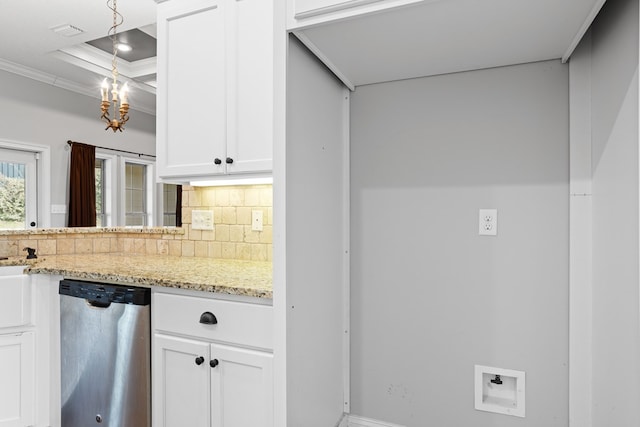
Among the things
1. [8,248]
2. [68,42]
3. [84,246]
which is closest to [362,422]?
[84,246]

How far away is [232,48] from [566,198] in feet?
5.12

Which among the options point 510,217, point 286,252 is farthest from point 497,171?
point 286,252

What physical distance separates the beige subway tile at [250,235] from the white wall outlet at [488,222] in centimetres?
114

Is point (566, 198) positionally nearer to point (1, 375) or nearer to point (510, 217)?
point (510, 217)

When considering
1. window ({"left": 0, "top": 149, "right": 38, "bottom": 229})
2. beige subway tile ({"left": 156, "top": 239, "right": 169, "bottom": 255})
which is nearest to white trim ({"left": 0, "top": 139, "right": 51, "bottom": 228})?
window ({"left": 0, "top": 149, "right": 38, "bottom": 229})

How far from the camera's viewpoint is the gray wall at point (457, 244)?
156 centimetres

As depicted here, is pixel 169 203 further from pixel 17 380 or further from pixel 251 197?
pixel 17 380

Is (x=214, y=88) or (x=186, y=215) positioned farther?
(x=186, y=215)

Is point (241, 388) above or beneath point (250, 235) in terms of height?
beneath

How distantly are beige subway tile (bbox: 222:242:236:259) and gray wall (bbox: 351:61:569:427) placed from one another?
2.44 feet

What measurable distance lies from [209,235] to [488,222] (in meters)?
1.52

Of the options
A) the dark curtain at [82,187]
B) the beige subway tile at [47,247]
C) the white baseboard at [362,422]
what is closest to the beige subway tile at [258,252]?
the white baseboard at [362,422]

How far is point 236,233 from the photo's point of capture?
2246mm

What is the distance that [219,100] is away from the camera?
1.88 meters
